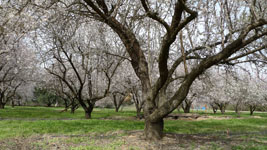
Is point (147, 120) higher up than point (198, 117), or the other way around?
point (147, 120)

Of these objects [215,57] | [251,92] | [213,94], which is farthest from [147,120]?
[251,92]

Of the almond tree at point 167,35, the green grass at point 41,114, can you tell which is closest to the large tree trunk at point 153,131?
the almond tree at point 167,35

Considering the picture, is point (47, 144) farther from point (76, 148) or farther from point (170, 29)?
point (170, 29)

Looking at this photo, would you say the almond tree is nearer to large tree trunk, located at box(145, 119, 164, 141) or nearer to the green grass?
large tree trunk, located at box(145, 119, 164, 141)

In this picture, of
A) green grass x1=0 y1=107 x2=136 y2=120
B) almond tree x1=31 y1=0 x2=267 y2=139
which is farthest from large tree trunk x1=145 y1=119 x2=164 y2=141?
green grass x1=0 y1=107 x2=136 y2=120

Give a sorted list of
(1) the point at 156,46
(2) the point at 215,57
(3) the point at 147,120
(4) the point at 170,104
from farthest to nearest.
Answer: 1. (1) the point at 156,46
2. (3) the point at 147,120
3. (4) the point at 170,104
4. (2) the point at 215,57

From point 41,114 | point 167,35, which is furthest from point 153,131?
point 41,114

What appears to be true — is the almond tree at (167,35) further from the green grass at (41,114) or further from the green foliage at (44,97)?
the green foliage at (44,97)

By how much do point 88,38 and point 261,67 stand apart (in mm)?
10818

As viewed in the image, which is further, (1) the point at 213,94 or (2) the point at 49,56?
(1) the point at 213,94

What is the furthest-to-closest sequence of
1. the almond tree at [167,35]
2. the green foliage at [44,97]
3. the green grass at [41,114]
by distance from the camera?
the green foliage at [44,97], the green grass at [41,114], the almond tree at [167,35]

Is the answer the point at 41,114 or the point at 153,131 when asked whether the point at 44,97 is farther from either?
the point at 153,131

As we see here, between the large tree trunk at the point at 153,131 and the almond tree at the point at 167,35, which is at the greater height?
the almond tree at the point at 167,35

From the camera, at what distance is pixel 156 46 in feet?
25.9
